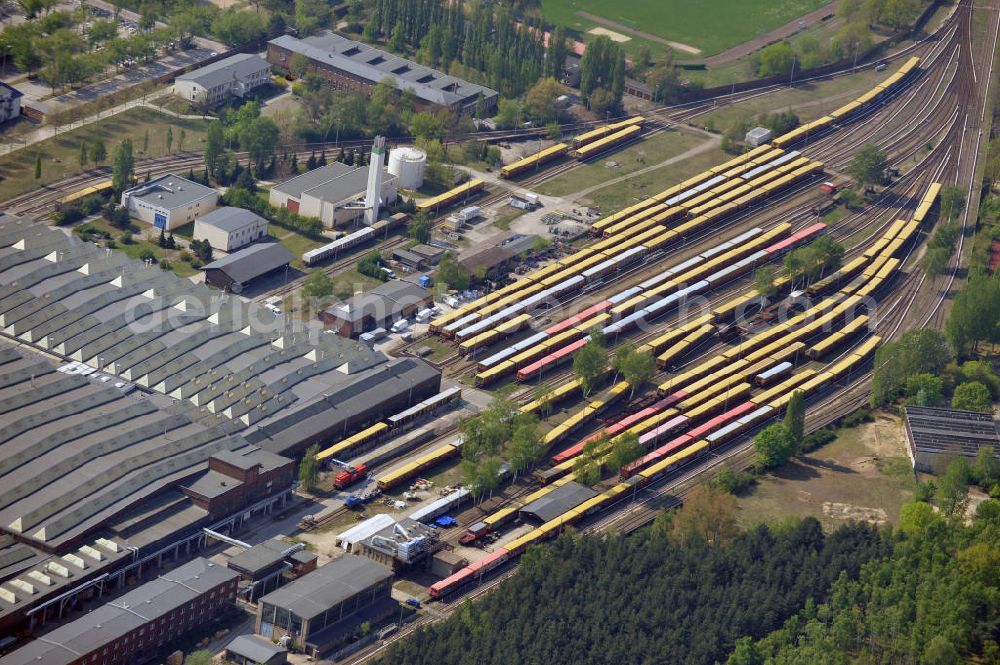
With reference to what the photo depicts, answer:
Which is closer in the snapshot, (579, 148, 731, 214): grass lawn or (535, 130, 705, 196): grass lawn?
(579, 148, 731, 214): grass lawn

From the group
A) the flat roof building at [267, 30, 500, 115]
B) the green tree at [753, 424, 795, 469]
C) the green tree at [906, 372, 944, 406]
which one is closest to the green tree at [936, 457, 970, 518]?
the green tree at [906, 372, 944, 406]

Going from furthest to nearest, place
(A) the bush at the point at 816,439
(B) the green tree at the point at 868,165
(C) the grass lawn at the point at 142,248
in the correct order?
(B) the green tree at the point at 868,165, (C) the grass lawn at the point at 142,248, (A) the bush at the point at 816,439

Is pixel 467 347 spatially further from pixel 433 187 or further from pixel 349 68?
pixel 349 68

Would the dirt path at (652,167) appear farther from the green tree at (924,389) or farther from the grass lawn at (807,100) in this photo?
the green tree at (924,389)

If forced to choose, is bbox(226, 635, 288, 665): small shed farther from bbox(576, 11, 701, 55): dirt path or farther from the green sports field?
bbox(576, 11, 701, 55): dirt path

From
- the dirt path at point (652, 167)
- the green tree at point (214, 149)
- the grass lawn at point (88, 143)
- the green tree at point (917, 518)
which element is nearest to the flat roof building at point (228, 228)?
the green tree at point (214, 149)

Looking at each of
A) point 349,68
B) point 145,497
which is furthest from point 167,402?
point 349,68

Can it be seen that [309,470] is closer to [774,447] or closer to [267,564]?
[267,564]
